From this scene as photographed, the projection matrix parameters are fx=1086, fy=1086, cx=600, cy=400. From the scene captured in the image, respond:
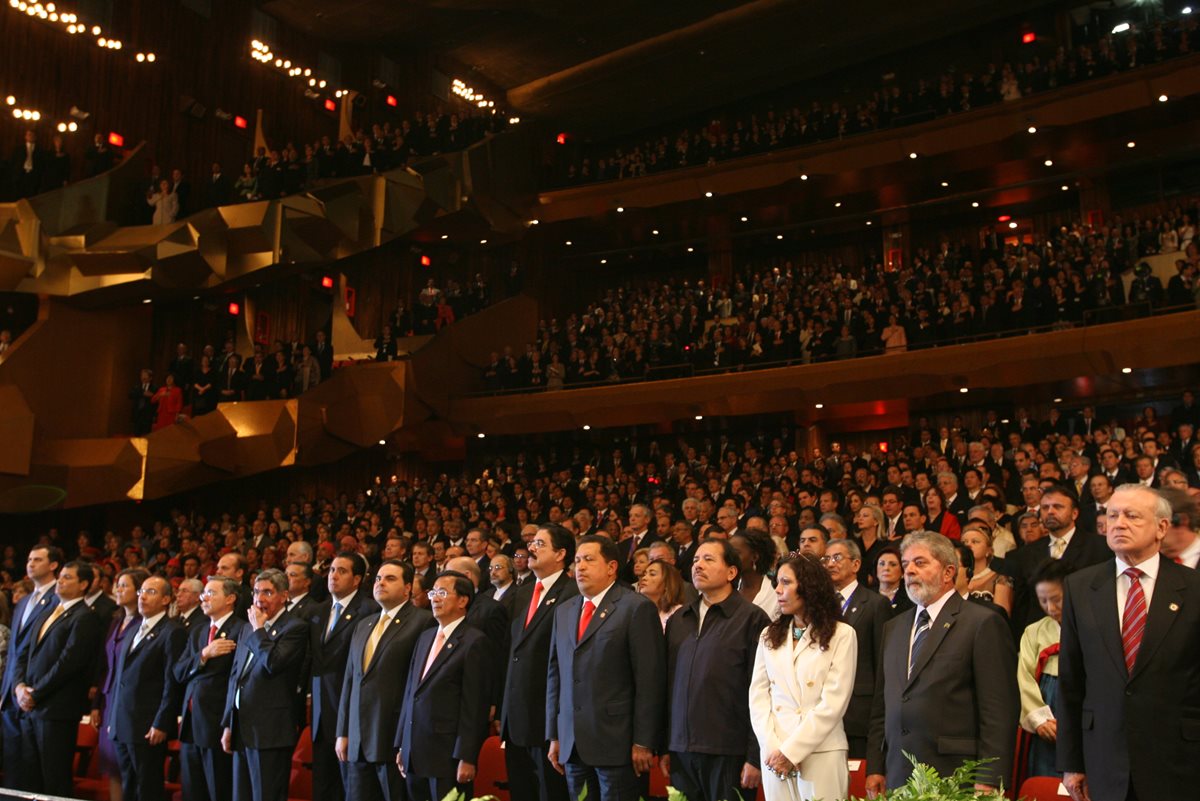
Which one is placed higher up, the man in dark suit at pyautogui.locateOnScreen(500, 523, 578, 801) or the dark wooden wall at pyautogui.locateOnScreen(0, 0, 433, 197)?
the dark wooden wall at pyautogui.locateOnScreen(0, 0, 433, 197)

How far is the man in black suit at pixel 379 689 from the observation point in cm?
475

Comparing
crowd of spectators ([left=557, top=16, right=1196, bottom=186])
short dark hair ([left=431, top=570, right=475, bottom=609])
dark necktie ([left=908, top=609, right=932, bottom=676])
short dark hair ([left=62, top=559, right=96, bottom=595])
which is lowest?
dark necktie ([left=908, top=609, right=932, bottom=676])

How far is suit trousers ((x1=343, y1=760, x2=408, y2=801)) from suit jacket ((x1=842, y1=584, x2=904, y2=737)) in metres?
2.00

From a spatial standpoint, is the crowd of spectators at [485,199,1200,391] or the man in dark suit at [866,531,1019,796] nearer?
the man in dark suit at [866,531,1019,796]

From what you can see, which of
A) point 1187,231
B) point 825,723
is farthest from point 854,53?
point 825,723

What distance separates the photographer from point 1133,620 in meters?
→ 3.00

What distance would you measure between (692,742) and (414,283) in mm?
15352

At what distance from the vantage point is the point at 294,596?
5.56 metres

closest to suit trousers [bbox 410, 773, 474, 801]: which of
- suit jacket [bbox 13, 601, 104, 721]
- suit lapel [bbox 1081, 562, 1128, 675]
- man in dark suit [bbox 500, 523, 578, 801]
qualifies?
man in dark suit [bbox 500, 523, 578, 801]

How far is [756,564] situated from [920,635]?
152 centimetres

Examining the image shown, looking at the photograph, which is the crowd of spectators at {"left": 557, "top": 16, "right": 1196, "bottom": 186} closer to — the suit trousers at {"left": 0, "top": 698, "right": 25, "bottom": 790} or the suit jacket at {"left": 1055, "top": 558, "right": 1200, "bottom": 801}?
the suit jacket at {"left": 1055, "top": 558, "right": 1200, "bottom": 801}

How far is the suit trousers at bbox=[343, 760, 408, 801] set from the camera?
478 cm

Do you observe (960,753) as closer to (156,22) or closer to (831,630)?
(831,630)

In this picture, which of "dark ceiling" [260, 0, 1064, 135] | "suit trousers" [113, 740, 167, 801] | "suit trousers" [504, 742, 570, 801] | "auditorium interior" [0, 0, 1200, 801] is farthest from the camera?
"dark ceiling" [260, 0, 1064, 135]
